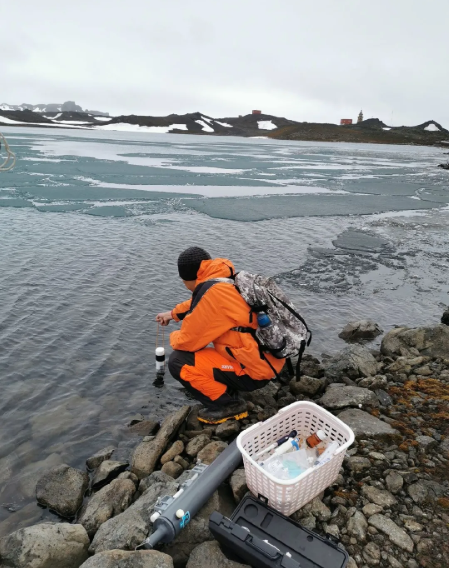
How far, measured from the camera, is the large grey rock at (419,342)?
21.6 ft

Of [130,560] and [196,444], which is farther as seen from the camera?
[196,444]

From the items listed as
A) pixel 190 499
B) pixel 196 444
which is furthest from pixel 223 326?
pixel 190 499

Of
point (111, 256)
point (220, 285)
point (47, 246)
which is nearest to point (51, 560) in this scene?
point (220, 285)

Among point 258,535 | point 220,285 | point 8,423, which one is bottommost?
point 8,423

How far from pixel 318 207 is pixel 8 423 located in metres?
15.6

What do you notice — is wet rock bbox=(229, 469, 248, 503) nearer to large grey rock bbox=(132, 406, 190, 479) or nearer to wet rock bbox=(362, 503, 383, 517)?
wet rock bbox=(362, 503, 383, 517)

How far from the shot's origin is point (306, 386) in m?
5.74

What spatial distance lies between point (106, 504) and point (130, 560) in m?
1.15

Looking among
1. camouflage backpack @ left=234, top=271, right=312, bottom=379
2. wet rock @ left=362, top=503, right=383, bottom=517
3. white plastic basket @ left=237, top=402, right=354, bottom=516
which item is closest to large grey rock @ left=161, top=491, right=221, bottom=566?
white plastic basket @ left=237, top=402, right=354, bottom=516

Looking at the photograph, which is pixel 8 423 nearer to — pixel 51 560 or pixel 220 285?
pixel 51 560

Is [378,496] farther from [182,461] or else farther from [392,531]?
[182,461]

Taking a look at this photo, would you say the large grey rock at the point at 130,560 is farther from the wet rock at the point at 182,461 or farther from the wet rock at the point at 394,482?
the wet rock at the point at 394,482

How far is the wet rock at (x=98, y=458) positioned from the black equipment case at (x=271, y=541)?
200cm

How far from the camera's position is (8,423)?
5.20m
